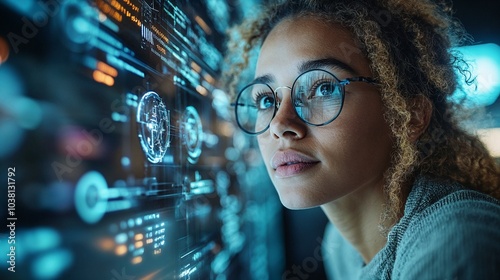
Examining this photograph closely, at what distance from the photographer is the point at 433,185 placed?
2.99ft

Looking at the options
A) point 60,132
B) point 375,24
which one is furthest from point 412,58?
point 60,132

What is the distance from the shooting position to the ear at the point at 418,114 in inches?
40.2

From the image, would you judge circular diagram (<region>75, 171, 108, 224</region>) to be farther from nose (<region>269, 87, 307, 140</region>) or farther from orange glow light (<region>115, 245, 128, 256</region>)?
nose (<region>269, 87, 307, 140</region>)

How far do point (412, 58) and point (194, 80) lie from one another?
1.91 ft

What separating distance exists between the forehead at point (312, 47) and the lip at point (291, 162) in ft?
0.69

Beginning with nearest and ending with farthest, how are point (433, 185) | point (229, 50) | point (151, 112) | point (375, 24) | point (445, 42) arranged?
point (151, 112), point (433, 185), point (375, 24), point (445, 42), point (229, 50)

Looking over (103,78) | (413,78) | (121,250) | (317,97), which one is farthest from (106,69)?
(413,78)

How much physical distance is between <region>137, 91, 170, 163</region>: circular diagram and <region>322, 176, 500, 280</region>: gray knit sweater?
507 mm

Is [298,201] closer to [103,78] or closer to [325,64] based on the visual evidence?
[325,64]

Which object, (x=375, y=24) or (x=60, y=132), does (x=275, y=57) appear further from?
(x=60, y=132)

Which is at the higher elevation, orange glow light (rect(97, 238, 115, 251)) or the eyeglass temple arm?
the eyeglass temple arm

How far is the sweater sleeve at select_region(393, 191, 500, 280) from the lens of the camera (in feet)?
1.90

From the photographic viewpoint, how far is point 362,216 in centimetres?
112

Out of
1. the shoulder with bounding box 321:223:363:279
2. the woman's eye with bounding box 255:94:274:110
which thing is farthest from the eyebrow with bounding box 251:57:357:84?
the shoulder with bounding box 321:223:363:279
